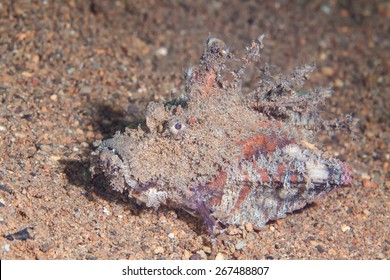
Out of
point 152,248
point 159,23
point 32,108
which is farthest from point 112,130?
point 159,23

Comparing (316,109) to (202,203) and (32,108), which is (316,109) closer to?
(202,203)

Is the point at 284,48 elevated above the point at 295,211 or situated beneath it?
elevated above

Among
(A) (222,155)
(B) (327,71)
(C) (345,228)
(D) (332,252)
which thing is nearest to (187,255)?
(A) (222,155)

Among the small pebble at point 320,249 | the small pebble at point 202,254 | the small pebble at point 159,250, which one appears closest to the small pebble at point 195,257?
the small pebble at point 202,254

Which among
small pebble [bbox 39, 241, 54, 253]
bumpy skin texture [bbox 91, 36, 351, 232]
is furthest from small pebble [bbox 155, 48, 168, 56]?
small pebble [bbox 39, 241, 54, 253]

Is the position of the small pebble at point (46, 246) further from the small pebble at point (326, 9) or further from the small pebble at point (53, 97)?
the small pebble at point (326, 9)

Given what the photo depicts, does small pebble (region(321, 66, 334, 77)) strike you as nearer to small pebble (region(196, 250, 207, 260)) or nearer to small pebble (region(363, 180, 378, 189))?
small pebble (region(363, 180, 378, 189))
